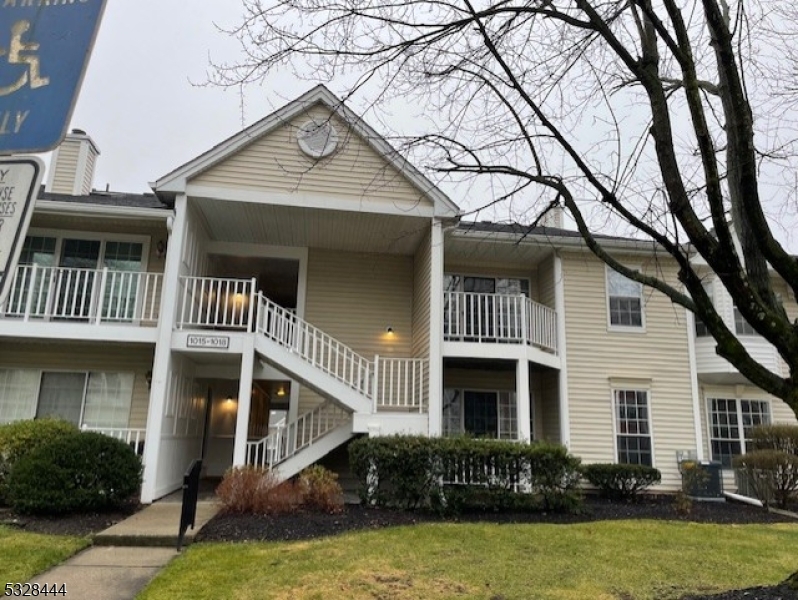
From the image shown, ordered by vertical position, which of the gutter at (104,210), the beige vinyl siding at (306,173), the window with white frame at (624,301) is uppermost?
the beige vinyl siding at (306,173)

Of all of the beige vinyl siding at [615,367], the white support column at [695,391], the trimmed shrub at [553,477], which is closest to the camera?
the trimmed shrub at [553,477]

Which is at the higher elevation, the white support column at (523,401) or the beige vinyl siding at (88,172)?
the beige vinyl siding at (88,172)

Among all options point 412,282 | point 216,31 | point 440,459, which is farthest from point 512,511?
point 216,31

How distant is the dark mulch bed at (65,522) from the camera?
7.65m

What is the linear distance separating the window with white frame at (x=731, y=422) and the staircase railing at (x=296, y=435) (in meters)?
9.82

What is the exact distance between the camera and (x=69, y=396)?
12.3 metres

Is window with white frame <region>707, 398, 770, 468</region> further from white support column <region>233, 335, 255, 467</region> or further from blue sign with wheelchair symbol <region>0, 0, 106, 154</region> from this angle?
blue sign with wheelchair symbol <region>0, 0, 106, 154</region>

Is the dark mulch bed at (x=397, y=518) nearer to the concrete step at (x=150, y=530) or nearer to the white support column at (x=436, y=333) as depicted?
the concrete step at (x=150, y=530)

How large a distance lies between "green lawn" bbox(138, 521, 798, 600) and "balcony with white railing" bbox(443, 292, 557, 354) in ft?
16.3

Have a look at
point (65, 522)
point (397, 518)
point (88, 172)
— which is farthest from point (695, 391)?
point (88, 172)

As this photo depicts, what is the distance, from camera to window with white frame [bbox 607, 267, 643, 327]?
1459cm

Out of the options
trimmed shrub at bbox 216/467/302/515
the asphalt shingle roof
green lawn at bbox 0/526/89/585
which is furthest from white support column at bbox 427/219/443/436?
green lawn at bbox 0/526/89/585

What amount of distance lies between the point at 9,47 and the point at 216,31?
356cm

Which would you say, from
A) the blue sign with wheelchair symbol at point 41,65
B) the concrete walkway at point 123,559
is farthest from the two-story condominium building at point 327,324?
the blue sign with wheelchair symbol at point 41,65
